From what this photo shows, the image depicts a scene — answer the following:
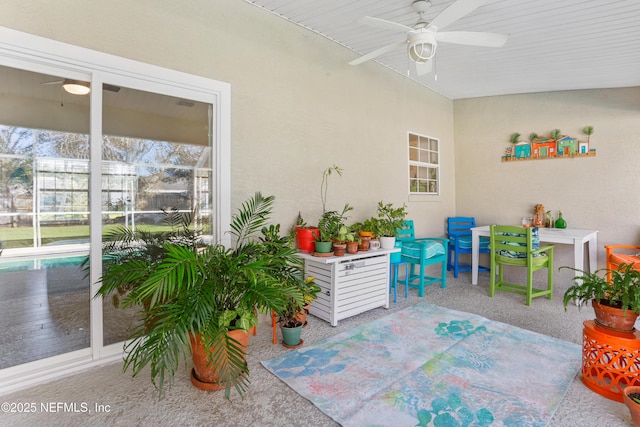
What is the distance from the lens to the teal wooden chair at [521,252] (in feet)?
11.4

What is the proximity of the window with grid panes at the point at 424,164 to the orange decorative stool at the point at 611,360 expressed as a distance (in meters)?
2.88

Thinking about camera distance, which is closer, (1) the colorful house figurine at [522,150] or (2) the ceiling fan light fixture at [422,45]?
(2) the ceiling fan light fixture at [422,45]

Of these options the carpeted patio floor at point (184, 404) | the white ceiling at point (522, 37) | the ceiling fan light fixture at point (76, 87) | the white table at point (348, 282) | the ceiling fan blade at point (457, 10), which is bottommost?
the carpeted patio floor at point (184, 404)

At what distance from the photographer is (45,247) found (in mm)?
2109

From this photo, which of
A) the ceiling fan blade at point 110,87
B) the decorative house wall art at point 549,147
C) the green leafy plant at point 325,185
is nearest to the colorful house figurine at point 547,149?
the decorative house wall art at point 549,147

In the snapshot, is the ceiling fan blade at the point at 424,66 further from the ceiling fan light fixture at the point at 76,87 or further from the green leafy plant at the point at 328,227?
the ceiling fan light fixture at the point at 76,87

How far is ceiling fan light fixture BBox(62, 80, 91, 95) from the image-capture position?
6.95 feet

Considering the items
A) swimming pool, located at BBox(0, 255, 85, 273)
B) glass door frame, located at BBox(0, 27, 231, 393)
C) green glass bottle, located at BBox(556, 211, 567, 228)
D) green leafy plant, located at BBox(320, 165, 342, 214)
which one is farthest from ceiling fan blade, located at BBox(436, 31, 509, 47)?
green glass bottle, located at BBox(556, 211, 567, 228)

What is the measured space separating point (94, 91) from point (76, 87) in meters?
0.11

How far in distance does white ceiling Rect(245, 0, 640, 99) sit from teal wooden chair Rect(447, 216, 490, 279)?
2016 millimetres

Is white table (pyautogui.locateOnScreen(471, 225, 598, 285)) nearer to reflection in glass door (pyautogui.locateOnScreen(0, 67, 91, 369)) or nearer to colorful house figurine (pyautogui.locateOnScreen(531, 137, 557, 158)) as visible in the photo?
colorful house figurine (pyautogui.locateOnScreen(531, 137, 557, 158))

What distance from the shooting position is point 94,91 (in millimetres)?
2152

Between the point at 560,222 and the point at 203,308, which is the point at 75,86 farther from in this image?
the point at 560,222

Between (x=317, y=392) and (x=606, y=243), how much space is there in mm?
4212
